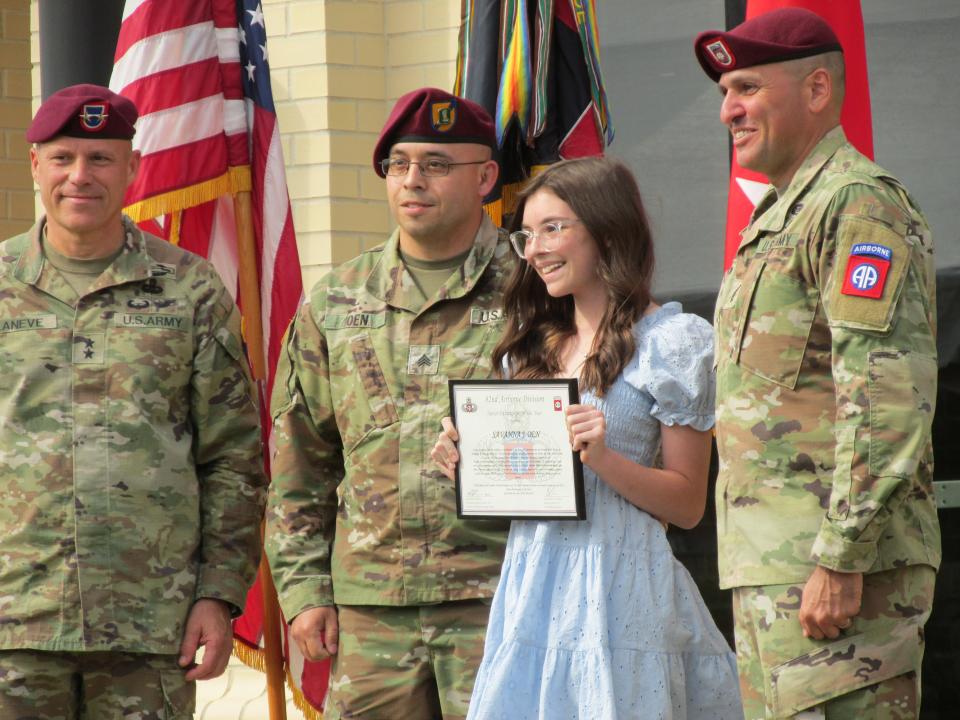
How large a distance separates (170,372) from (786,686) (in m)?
1.80

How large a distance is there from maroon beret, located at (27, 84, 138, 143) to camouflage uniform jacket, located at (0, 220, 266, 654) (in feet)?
0.91

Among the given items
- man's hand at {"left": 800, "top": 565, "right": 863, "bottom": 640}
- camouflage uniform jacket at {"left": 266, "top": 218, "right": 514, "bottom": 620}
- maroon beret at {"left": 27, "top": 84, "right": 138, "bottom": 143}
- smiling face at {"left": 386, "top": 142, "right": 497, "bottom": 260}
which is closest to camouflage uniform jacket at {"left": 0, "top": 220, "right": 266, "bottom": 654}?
camouflage uniform jacket at {"left": 266, "top": 218, "right": 514, "bottom": 620}

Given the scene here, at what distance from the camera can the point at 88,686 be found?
376cm

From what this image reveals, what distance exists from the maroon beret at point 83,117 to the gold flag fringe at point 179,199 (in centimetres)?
69

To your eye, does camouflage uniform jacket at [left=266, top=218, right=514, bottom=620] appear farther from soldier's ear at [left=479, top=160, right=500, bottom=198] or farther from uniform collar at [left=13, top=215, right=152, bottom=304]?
uniform collar at [left=13, top=215, right=152, bottom=304]

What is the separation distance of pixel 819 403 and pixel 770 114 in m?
0.61

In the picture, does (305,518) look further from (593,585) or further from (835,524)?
(835,524)

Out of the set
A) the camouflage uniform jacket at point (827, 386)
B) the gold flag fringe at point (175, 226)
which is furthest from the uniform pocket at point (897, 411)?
the gold flag fringe at point (175, 226)

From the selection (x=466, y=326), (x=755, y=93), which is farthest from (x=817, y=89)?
(x=466, y=326)

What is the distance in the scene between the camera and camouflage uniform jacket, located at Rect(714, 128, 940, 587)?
277cm

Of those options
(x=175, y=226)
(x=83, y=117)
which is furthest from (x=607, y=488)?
(x=175, y=226)

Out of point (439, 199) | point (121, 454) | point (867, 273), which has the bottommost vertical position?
point (121, 454)

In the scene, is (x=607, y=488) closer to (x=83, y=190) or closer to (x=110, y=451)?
(x=110, y=451)

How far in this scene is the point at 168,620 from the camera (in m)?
3.80
